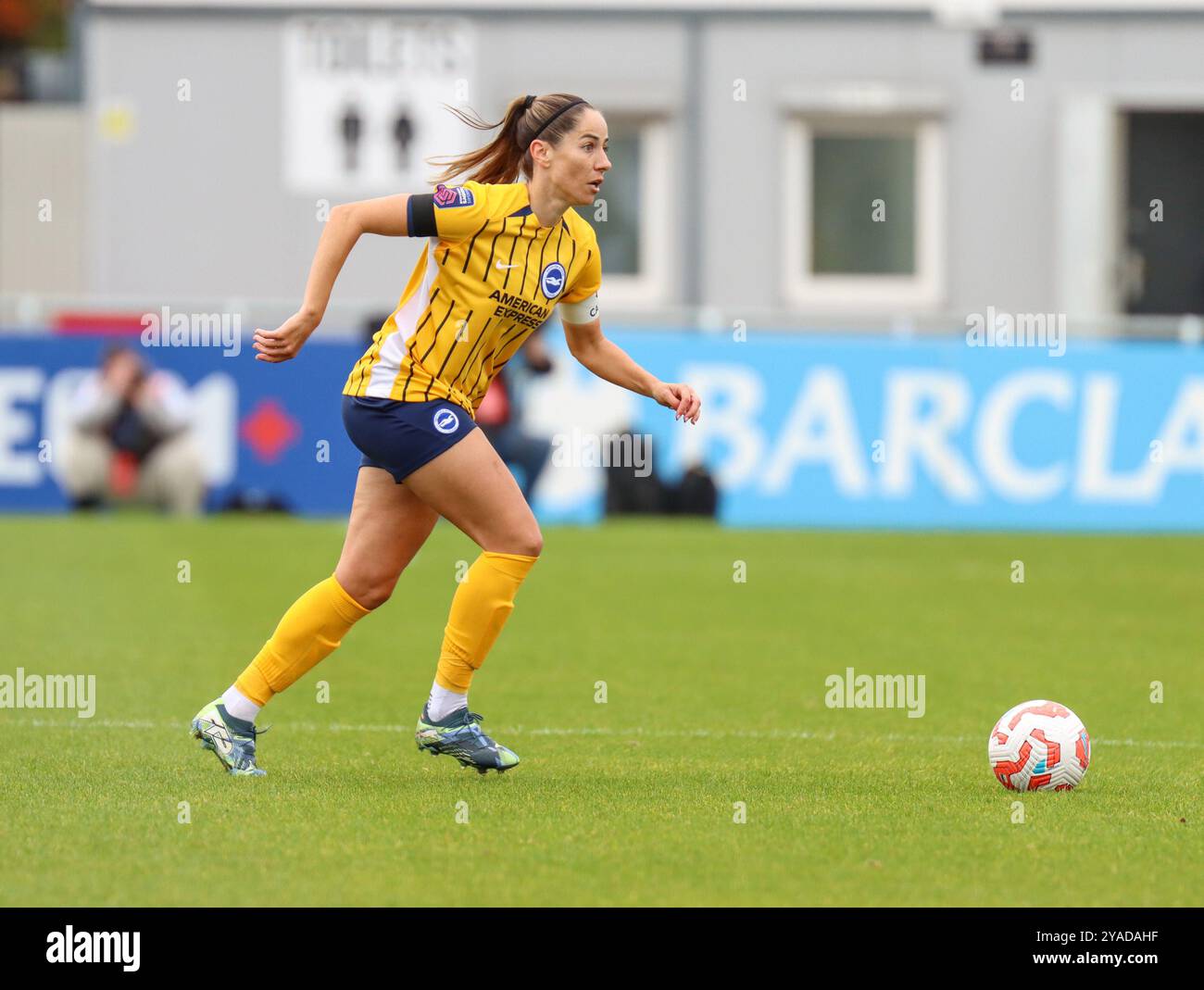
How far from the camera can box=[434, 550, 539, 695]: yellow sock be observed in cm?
714

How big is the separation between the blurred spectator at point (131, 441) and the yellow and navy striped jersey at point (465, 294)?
38.3ft

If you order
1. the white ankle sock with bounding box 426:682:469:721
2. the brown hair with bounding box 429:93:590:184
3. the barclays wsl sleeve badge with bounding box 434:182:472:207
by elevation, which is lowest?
the white ankle sock with bounding box 426:682:469:721

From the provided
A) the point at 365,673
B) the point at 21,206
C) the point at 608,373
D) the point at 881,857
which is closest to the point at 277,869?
the point at 881,857

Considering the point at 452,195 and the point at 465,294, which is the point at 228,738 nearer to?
the point at 465,294

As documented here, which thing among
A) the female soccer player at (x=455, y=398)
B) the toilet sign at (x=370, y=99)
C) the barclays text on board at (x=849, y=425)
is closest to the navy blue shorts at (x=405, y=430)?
the female soccer player at (x=455, y=398)

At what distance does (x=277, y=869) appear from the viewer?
5730mm

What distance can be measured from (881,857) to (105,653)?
571cm

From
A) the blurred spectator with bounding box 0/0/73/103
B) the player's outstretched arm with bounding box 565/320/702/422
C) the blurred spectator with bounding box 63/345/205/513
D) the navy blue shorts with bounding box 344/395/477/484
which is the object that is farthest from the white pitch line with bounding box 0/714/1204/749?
the blurred spectator with bounding box 0/0/73/103

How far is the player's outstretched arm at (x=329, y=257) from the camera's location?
6727 millimetres

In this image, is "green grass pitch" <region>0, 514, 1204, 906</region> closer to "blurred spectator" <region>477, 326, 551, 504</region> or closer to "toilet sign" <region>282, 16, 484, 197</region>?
"blurred spectator" <region>477, 326, 551, 504</region>

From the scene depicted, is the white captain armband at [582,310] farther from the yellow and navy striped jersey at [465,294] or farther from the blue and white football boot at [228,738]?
the blue and white football boot at [228,738]

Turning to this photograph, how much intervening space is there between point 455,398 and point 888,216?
18586 millimetres

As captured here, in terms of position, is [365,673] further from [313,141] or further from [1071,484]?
[313,141]

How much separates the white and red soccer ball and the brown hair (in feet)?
7.99
